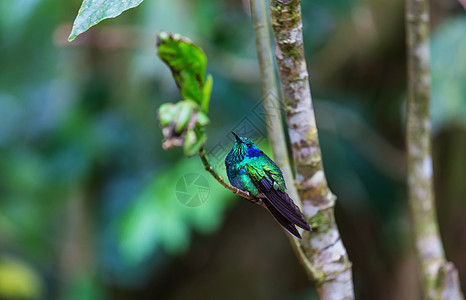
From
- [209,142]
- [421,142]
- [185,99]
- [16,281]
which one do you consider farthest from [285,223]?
[16,281]

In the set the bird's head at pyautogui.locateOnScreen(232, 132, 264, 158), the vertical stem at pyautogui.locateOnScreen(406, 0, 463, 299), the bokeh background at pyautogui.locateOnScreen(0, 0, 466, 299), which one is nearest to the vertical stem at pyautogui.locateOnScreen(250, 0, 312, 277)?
the bird's head at pyautogui.locateOnScreen(232, 132, 264, 158)

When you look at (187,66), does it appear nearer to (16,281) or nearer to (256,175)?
(256,175)

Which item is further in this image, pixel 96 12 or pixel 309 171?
pixel 309 171

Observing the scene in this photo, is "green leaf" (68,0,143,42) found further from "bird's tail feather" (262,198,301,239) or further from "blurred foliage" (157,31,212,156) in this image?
"bird's tail feather" (262,198,301,239)

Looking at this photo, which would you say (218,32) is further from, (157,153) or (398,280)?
(398,280)

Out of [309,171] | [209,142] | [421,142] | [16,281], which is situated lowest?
[16,281]

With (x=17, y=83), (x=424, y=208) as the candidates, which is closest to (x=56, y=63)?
(x=17, y=83)
